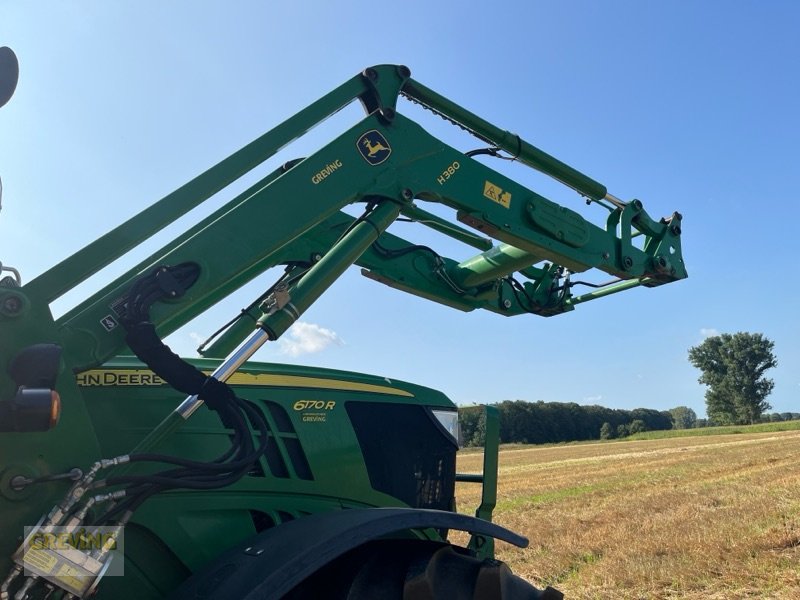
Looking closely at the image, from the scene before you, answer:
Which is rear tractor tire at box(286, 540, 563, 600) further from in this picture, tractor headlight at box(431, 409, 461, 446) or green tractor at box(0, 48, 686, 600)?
tractor headlight at box(431, 409, 461, 446)

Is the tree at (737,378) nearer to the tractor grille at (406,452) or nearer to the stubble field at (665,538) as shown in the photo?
the stubble field at (665,538)

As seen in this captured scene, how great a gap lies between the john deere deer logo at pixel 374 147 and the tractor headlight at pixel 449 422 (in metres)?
1.44

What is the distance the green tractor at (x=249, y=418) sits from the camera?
91.4 inches

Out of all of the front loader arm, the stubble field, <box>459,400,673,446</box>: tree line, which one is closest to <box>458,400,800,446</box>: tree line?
<box>459,400,673,446</box>: tree line

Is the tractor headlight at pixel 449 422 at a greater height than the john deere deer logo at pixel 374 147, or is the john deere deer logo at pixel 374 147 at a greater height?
the john deere deer logo at pixel 374 147

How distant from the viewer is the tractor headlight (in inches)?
153

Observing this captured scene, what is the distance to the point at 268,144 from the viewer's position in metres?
3.58

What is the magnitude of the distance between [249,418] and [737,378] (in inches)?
3224

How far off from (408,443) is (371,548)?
981 mm

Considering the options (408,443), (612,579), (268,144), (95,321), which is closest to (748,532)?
(612,579)

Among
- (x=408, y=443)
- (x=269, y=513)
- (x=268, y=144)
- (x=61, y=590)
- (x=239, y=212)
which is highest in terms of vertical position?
(x=268, y=144)

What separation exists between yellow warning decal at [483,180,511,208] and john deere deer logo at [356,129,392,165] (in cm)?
81

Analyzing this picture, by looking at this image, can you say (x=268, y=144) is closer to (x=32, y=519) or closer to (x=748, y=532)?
(x=32, y=519)

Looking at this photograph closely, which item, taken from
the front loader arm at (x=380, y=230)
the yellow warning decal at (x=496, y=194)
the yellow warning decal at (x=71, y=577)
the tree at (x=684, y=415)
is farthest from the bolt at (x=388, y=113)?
the tree at (x=684, y=415)
